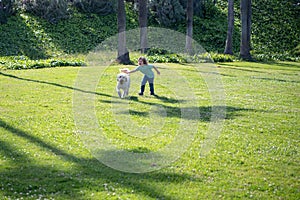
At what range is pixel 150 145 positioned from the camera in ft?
34.7

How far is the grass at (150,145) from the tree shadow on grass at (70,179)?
0.05ft

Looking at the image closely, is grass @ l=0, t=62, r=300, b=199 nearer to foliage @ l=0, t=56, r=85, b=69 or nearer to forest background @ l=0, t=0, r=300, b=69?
foliage @ l=0, t=56, r=85, b=69

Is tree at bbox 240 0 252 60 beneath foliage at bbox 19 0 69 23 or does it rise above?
beneath

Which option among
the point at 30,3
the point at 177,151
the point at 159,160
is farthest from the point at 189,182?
the point at 30,3

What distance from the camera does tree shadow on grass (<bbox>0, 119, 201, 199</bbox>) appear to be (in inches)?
292

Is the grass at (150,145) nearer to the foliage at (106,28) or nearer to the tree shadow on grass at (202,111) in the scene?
the tree shadow on grass at (202,111)

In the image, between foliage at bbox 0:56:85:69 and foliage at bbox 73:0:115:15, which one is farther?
foliage at bbox 73:0:115:15

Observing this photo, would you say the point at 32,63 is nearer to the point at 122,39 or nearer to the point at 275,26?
the point at 122,39

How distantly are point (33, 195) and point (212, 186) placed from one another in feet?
9.66

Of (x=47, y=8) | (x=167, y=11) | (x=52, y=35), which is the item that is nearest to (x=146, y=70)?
(x=52, y=35)

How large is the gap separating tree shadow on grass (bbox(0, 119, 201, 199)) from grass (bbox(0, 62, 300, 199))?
2 centimetres

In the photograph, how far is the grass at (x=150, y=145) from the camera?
769 centimetres

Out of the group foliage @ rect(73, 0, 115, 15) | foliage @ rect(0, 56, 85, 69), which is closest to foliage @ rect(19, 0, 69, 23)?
foliage @ rect(73, 0, 115, 15)

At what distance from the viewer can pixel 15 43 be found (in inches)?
1462
